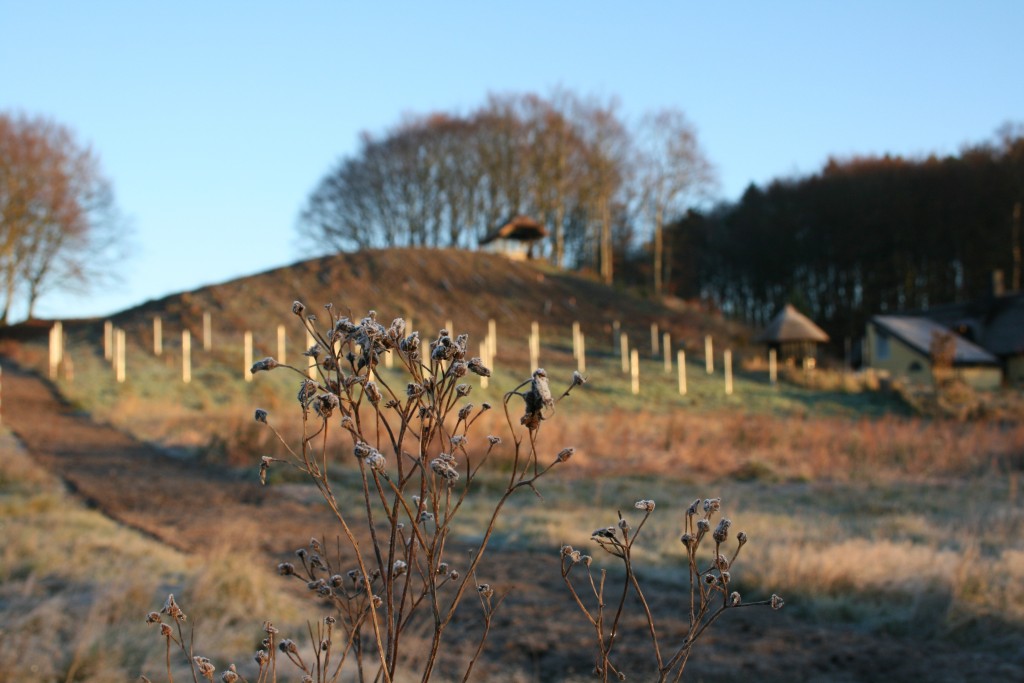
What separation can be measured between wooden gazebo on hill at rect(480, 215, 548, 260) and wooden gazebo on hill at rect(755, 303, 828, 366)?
1447cm

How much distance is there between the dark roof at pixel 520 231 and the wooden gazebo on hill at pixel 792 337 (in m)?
14.3

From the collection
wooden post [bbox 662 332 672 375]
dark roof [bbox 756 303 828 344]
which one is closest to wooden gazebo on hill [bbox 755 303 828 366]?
dark roof [bbox 756 303 828 344]

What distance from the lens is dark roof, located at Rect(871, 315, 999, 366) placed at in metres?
32.5

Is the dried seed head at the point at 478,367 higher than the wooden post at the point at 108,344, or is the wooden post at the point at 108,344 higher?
the wooden post at the point at 108,344

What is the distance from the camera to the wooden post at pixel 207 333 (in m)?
29.2

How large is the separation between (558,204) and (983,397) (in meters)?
26.1

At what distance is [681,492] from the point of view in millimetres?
12930

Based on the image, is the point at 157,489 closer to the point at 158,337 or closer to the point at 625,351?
the point at 158,337

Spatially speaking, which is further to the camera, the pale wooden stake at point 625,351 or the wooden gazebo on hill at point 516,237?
the wooden gazebo on hill at point 516,237

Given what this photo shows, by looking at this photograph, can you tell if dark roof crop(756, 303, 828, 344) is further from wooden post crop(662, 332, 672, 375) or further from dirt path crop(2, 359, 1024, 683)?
dirt path crop(2, 359, 1024, 683)

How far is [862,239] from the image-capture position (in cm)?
4275

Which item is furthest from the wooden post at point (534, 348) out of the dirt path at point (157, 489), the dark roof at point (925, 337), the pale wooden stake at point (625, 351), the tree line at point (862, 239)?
the tree line at point (862, 239)

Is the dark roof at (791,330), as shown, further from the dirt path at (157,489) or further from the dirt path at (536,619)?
the dirt path at (536,619)

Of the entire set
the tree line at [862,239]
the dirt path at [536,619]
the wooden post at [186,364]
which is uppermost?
the tree line at [862,239]
